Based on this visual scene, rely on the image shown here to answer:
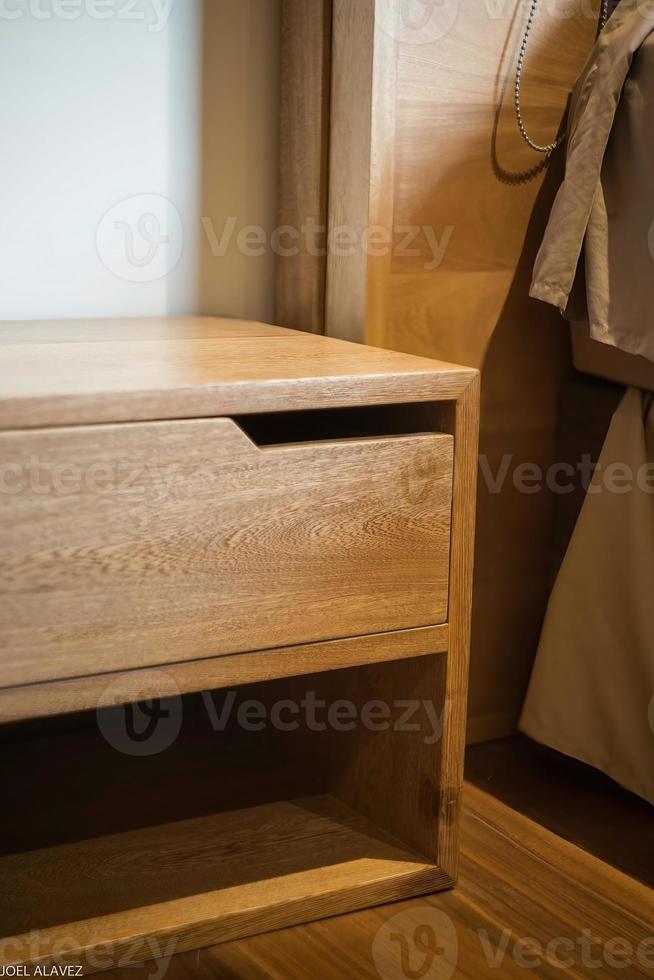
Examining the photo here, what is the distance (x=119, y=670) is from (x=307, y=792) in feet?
1.31

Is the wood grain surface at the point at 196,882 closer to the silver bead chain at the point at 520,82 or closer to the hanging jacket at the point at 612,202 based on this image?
the hanging jacket at the point at 612,202

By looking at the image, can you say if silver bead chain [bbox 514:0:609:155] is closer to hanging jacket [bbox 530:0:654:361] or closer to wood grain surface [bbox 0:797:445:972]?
hanging jacket [bbox 530:0:654:361]

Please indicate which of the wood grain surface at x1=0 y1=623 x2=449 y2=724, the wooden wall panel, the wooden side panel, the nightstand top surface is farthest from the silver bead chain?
the wood grain surface at x1=0 y1=623 x2=449 y2=724

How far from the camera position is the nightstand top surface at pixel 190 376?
0.76m

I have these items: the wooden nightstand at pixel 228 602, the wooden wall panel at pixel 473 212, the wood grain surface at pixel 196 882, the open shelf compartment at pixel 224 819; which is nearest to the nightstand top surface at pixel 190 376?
the wooden nightstand at pixel 228 602

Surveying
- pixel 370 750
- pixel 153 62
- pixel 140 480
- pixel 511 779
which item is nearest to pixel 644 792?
pixel 511 779

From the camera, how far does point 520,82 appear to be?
1124mm

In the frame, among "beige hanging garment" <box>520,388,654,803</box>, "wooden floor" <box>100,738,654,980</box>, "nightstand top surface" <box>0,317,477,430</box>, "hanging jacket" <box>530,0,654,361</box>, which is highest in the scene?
"hanging jacket" <box>530,0,654,361</box>

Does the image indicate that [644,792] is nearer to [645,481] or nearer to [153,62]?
[645,481]

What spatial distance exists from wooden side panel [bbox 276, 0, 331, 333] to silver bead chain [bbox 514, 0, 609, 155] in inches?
7.8

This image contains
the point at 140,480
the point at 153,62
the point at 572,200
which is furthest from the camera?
the point at 153,62

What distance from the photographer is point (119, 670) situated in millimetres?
801

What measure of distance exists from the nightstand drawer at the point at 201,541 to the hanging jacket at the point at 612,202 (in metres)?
0.27

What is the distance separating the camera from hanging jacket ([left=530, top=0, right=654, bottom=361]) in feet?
3.35
